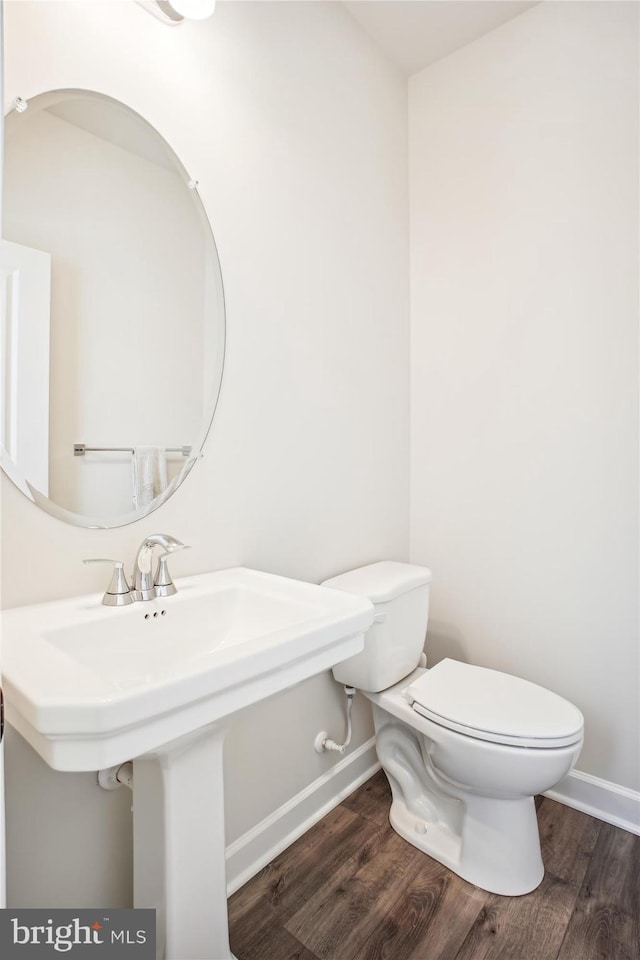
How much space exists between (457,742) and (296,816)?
573 mm

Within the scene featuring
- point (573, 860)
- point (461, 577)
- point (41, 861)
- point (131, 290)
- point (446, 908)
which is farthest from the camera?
point (461, 577)

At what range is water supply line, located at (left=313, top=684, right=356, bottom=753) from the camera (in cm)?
157

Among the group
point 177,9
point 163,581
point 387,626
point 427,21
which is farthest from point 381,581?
point 427,21

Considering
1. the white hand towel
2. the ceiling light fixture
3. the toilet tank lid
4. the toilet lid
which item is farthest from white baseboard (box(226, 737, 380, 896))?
the ceiling light fixture

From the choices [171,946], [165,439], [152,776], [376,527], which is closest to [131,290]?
[165,439]

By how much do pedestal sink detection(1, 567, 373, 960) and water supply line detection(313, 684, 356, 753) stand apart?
0.63 m

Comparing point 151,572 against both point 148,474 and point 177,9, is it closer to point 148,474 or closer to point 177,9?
point 148,474

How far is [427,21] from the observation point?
1.78m

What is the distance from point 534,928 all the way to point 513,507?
1.17 metres

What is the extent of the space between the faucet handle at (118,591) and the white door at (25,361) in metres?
0.21

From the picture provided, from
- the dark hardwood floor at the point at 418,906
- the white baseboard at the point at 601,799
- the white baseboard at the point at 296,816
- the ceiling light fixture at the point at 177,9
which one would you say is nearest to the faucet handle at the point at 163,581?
the white baseboard at the point at 296,816

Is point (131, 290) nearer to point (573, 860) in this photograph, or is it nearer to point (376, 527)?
point (376, 527)

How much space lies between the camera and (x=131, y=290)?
3.76ft

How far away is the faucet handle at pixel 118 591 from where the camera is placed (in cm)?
100
